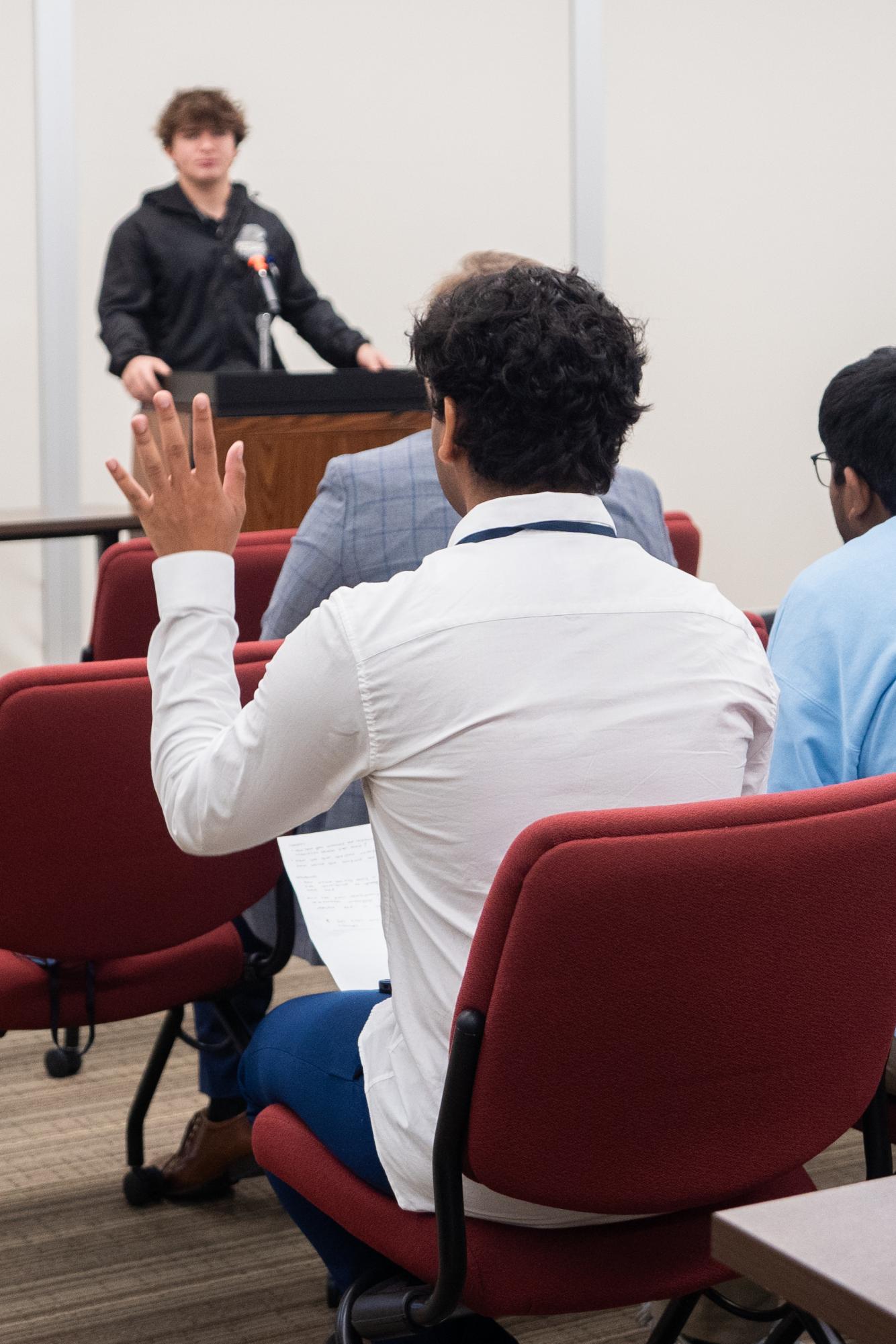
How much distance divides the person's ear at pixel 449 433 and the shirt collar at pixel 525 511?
0.06 meters

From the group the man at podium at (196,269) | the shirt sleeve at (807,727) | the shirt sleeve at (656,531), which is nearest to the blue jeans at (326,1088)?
the shirt sleeve at (807,727)

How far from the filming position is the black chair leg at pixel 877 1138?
1513mm

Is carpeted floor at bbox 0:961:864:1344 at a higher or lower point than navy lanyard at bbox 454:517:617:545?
lower

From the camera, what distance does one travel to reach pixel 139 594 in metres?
Answer: 2.67

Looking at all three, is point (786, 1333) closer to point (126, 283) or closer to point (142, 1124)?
point (142, 1124)

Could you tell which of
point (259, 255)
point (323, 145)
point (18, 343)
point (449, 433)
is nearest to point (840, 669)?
point (449, 433)

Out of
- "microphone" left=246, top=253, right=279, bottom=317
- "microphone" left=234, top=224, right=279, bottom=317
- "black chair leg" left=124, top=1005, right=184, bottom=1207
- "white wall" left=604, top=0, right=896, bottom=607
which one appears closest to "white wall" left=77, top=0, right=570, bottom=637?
"white wall" left=604, top=0, right=896, bottom=607

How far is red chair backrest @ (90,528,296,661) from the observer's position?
104 inches

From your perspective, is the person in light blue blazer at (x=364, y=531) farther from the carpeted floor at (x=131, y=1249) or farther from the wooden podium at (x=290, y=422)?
the wooden podium at (x=290, y=422)

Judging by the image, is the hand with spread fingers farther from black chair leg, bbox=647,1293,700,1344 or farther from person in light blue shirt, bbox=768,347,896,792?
black chair leg, bbox=647,1293,700,1344

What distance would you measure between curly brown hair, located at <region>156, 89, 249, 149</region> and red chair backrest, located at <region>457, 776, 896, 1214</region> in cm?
447

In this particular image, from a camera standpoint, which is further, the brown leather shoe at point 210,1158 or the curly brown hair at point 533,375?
the brown leather shoe at point 210,1158

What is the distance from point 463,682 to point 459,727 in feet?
0.12

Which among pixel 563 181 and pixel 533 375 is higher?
pixel 563 181
